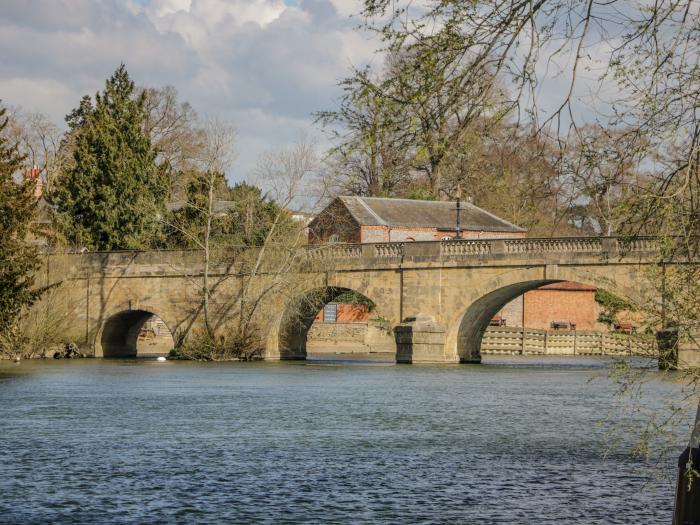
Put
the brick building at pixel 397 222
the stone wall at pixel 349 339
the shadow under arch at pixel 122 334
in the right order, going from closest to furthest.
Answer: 1. the shadow under arch at pixel 122 334
2. the brick building at pixel 397 222
3. the stone wall at pixel 349 339

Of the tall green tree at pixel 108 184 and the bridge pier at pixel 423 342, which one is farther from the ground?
the tall green tree at pixel 108 184

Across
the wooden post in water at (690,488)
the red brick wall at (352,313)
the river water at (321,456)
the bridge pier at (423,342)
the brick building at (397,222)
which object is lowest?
the river water at (321,456)

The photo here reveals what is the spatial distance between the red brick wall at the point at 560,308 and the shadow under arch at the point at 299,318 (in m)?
18.8

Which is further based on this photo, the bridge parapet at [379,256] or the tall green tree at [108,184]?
the tall green tree at [108,184]

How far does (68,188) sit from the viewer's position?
47219 millimetres

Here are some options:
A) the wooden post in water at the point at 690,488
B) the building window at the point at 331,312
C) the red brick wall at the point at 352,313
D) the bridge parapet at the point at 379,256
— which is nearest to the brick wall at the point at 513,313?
the red brick wall at the point at 352,313

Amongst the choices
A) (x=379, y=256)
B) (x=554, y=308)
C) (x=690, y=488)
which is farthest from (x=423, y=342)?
(x=690, y=488)

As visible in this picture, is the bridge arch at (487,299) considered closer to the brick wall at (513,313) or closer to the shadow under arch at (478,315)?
the shadow under arch at (478,315)

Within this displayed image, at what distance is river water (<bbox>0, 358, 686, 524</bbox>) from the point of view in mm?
10977

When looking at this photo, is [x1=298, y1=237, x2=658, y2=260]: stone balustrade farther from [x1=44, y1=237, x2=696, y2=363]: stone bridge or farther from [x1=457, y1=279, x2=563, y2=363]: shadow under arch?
[x1=457, y1=279, x2=563, y2=363]: shadow under arch

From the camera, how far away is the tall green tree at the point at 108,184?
46219 millimetres

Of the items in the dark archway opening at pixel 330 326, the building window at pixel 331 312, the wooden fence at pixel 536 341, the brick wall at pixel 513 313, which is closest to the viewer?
the dark archway opening at pixel 330 326

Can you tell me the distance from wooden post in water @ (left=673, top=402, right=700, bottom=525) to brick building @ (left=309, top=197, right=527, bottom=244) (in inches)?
1654

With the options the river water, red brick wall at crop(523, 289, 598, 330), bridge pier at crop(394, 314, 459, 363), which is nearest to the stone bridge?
bridge pier at crop(394, 314, 459, 363)
